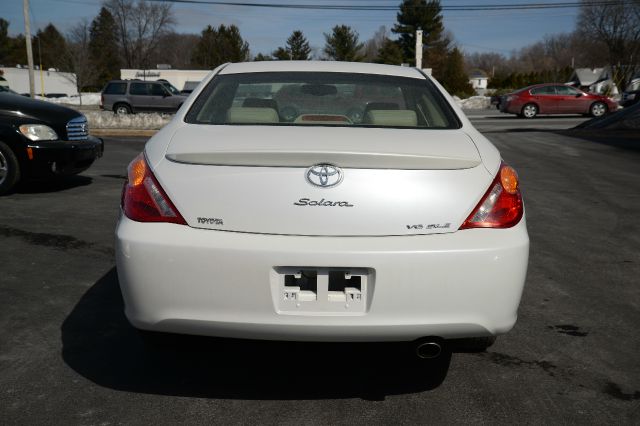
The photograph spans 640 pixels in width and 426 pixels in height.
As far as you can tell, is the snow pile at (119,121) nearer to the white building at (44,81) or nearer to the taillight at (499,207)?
the taillight at (499,207)

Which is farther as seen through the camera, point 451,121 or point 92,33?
point 92,33

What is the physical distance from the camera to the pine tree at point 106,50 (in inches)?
3194

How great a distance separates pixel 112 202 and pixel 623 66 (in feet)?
194

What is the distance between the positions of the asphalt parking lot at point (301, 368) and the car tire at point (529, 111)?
77.4 feet

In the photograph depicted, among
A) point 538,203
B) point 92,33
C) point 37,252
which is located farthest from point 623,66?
A: point 92,33

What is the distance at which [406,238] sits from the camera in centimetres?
251

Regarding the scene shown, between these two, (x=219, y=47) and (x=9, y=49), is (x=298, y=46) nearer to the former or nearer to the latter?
(x=219, y=47)

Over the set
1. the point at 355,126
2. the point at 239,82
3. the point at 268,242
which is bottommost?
the point at 268,242

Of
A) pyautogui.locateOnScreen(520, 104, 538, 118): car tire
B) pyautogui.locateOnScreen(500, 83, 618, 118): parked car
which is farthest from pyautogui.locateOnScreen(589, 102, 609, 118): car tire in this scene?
pyautogui.locateOnScreen(520, 104, 538, 118): car tire

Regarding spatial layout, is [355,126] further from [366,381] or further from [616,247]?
[616,247]

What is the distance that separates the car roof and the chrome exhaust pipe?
175 centimetres

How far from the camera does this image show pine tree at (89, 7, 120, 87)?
8112cm

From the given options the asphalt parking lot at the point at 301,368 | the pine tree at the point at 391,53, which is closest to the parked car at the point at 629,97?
the asphalt parking lot at the point at 301,368

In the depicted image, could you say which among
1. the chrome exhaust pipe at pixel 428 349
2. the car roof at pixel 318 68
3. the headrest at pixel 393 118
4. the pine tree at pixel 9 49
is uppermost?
the pine tree at pixel 9 49
